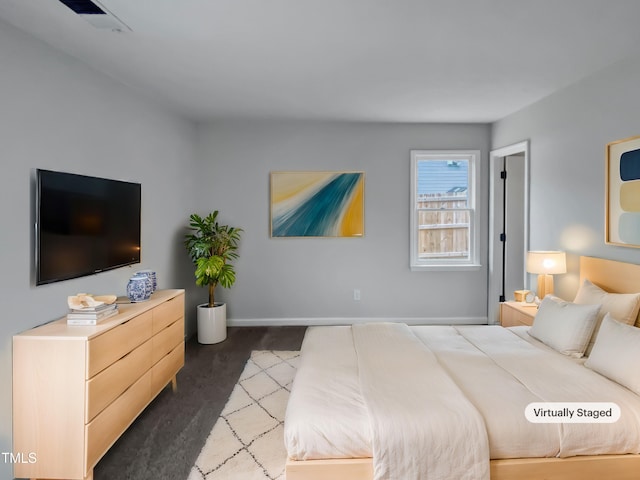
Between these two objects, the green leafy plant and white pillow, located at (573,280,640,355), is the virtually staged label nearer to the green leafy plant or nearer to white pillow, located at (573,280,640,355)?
white pillow, located at (573,280,640,355)

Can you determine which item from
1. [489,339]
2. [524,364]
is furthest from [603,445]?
[489,339]

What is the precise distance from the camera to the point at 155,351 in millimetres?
2803

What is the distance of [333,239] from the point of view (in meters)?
4.95

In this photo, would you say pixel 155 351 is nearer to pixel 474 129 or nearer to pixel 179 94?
pixel 179 94

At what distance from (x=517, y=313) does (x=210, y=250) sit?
322 cm

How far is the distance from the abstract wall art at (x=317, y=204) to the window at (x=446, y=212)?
0.81 m

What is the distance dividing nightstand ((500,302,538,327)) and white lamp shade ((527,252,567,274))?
0.37 metres

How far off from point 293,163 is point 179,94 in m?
1.64

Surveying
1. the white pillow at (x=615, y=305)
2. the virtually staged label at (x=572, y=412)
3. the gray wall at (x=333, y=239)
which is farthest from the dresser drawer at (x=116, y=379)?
the white pillow at (x=615, y=305)

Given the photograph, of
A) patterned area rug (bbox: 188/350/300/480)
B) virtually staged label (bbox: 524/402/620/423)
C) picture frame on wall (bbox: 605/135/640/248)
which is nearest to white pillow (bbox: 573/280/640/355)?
picture frame on wall (bbox: 605/135/640/248)

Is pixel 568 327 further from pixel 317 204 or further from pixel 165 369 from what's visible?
→ pixel 317 204

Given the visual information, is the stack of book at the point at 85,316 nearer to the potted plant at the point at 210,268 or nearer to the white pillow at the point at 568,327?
the potted plant at the point at 210,268

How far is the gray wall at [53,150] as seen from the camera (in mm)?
2088

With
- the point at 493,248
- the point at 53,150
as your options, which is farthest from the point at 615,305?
the point at 53,150
